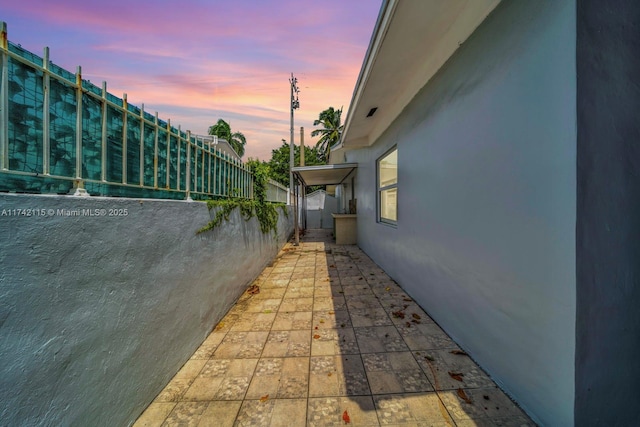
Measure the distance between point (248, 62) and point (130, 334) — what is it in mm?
4391

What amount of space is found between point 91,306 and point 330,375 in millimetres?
1737

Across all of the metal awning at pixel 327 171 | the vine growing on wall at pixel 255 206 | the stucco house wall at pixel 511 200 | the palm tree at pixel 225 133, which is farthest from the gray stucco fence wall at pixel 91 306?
the palm tree at pixel 225 133

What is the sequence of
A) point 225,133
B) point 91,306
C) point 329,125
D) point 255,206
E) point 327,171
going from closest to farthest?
point 91,306
point 255,206
point 327,171
point 329,125
point 225,133

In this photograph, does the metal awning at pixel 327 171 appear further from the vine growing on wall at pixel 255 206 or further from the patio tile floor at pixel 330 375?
the patio tile floor at pixel 330 375

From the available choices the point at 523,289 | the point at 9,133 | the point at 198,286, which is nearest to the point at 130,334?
the point at 198,286

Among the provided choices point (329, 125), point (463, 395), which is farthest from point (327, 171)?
point (329, 125)

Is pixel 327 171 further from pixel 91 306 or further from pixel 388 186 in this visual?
pixel 91 306

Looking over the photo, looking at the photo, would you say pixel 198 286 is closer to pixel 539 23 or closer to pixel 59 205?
pixel 59 205

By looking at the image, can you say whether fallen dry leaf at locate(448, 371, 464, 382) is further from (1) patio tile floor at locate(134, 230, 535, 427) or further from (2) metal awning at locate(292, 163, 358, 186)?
(2) metal awning at locate(292, 163, 358, 186)

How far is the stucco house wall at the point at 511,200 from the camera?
1.40 metres

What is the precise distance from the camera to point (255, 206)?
188 inches

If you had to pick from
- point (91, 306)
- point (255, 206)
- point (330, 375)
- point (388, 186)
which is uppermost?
point (388, 186)

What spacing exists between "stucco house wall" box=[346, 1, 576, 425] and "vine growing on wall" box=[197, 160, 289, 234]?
103 inches

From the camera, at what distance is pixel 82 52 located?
6.27 ft
